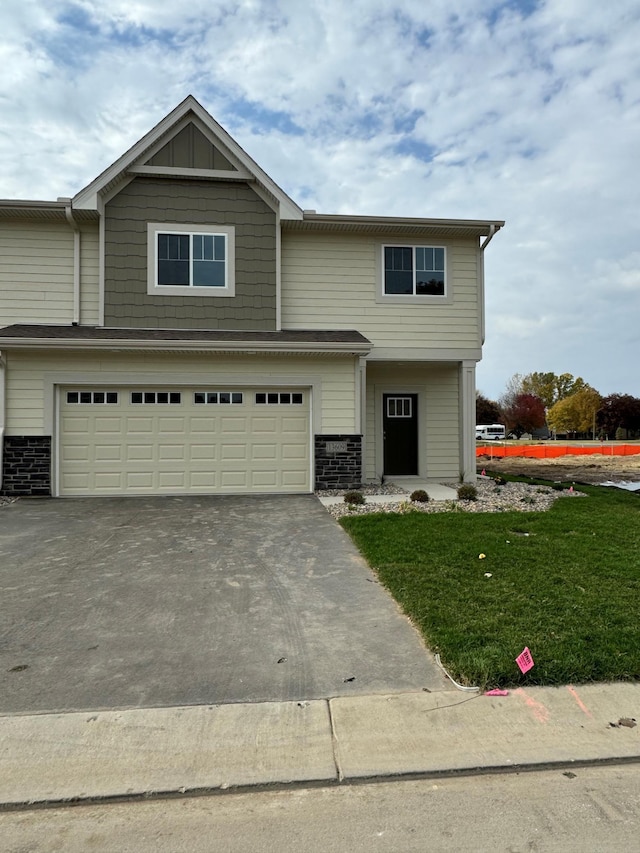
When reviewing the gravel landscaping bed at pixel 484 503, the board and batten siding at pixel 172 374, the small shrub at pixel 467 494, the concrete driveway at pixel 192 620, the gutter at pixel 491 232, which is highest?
the gutter at pixel 491 232

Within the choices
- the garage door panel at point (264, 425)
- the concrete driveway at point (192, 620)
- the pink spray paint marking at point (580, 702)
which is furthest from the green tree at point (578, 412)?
the pink spray paint marking at point (580, 702)

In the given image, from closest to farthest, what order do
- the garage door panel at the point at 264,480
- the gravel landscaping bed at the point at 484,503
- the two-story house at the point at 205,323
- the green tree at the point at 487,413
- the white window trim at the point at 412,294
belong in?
1. the gravel landscaping bed at the point at 484,503
2. the two-story house at the point at 205,323
3. the garage door panel at the point at 264,480
4. the white window trim at the point at 412,294
5. the green tree at the point at 487,413

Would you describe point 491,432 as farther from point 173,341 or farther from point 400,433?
point 173,341

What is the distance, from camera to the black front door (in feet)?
43.6

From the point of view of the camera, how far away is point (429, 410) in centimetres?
1331

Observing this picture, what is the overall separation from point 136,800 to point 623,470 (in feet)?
70.4

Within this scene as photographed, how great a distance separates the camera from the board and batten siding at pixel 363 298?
12.2 m

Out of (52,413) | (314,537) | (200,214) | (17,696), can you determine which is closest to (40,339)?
(52,413)

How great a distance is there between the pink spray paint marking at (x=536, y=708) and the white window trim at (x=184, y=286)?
999cm

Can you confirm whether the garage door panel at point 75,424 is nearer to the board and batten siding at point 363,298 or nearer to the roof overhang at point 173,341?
the roof overhang at point 173,341

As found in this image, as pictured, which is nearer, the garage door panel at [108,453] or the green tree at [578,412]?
the garage door panel at [108,453]

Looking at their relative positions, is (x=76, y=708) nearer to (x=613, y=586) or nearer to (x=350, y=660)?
(x=350, y=660)

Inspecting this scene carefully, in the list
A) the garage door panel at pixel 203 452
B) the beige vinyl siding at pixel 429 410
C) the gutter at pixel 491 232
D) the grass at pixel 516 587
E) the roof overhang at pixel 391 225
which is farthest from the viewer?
the beige vinyl siding at pixel 429 410

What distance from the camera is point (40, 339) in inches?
398
